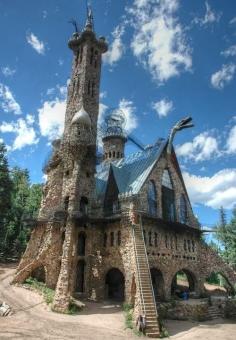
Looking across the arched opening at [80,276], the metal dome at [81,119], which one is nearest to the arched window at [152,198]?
the arched opening at [80,276]

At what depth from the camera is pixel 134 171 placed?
110 feet

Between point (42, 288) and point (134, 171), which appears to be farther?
point (134, 171)

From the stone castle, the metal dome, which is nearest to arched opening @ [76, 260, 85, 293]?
the stone castle

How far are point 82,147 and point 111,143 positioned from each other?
61.7ft

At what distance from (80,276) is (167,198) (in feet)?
40.2

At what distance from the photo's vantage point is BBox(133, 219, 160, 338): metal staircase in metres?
19.4

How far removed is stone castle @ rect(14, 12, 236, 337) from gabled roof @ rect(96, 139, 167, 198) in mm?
130

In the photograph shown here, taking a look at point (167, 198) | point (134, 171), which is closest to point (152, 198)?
point (167, 198)

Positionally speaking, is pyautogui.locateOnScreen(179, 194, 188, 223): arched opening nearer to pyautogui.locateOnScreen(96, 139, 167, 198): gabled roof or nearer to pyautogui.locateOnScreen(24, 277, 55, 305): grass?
pyautogui.locateOnScreen(96, 139, 167, 198): gabled roof

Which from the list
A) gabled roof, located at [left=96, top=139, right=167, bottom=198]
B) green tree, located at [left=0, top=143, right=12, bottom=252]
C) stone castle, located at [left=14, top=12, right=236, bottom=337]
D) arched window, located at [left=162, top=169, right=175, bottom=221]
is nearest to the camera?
→ stone castle, located at [left=14, top=12, right=236, bottom=337]

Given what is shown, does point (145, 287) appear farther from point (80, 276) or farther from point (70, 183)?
point (70, 183)

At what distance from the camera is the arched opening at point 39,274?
94.2 ft

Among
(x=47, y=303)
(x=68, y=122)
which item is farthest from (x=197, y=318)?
(x=68, y=122)

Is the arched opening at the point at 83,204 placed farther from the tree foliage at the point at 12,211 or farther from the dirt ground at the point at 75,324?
the tree foliage at the point at 12,211
